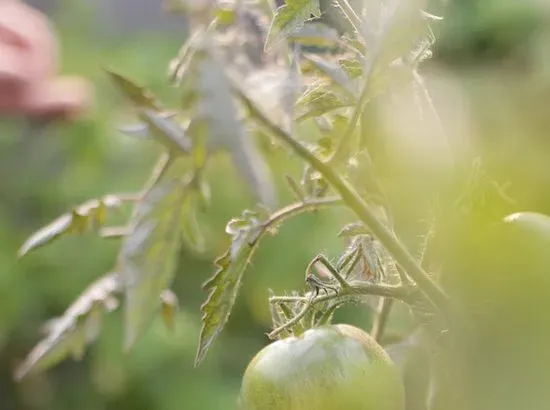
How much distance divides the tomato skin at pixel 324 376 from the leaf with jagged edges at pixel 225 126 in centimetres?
10

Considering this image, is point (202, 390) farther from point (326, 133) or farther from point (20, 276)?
point (326, 133)

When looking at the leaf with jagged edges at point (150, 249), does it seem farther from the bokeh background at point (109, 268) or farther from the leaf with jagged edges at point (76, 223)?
the bokeh background at point (109, 268)

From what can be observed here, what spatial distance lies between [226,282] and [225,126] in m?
0.09

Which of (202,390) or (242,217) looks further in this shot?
(202,390)

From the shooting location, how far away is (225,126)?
22 centimetres

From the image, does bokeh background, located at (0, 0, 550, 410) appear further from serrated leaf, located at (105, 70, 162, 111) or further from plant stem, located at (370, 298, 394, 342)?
serrated leaf, located at (105, 70, 162, 111)

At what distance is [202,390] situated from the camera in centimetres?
155

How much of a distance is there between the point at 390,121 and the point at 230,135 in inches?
4.5

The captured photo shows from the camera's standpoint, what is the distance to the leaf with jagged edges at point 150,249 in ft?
0.92

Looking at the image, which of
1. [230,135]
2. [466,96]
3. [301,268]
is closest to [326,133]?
[466,96]

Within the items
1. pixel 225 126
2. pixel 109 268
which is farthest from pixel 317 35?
pixel 109 268

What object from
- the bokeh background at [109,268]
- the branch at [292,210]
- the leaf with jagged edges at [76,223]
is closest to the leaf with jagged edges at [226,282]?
the branch at [292,210]

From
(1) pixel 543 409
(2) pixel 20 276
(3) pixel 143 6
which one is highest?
(1) pixel 543 409

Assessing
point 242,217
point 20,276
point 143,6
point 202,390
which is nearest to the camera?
point 242,217
